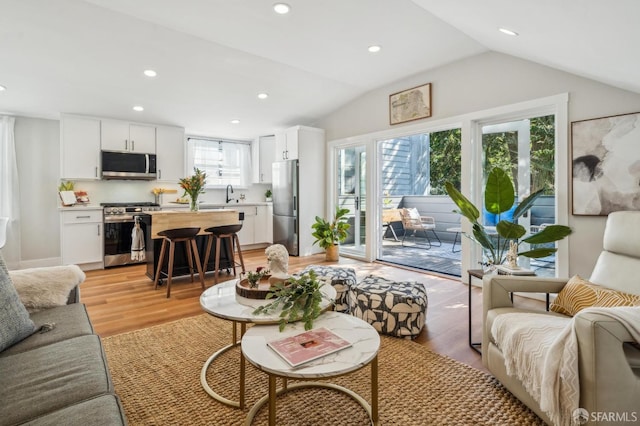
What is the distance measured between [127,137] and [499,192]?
5478mm

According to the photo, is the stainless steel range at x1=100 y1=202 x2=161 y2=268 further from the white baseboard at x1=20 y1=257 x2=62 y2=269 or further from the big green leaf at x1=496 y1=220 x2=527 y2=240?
the big green leaf at x1=496 y1=220 x2=527 y2=240

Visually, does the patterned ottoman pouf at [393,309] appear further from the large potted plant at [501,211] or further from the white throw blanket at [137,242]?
the white throw blanket at [137,242]

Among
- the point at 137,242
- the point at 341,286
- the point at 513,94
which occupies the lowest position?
the point at 341,286

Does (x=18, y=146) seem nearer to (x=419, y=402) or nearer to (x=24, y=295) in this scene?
(x=24, y=295)

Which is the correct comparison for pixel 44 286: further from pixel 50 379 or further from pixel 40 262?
pixel 40 262

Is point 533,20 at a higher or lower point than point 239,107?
lower

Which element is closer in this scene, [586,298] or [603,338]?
[603,338]

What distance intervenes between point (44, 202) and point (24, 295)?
4.28m

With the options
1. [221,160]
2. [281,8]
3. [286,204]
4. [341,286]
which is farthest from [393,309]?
[221,160]

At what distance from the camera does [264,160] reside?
693cm

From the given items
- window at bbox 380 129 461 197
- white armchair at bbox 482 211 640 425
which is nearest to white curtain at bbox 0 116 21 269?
white armchair at bbox 482 211 640 425

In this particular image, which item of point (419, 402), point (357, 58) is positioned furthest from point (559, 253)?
point (357, 58)

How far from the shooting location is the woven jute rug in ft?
5.35

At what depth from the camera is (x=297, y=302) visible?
1741 millimetres
